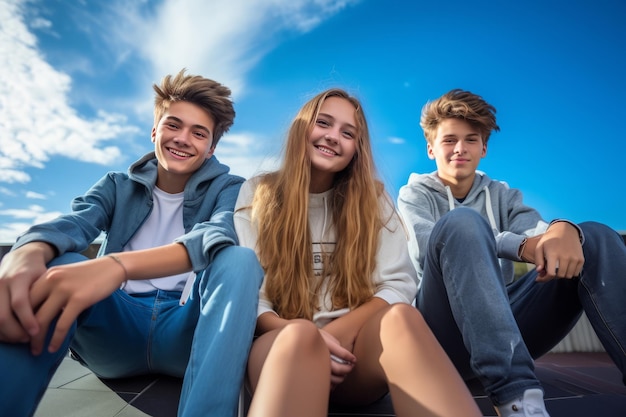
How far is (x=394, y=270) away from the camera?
1.27m

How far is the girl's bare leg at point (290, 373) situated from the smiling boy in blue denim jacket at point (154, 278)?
2.1 inches

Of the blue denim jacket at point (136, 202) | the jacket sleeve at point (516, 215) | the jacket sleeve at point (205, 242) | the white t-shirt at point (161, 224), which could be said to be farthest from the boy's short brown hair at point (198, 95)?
the jacket sleeve at point (516, 215)

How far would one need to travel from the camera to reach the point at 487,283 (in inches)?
38.9

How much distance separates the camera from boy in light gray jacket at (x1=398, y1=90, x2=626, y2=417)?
930mm

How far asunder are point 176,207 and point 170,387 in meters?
0.67

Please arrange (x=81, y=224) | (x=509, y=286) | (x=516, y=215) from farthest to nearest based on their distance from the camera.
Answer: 1. (x=516, y=215)
2. (x=509, y=286)
3. (x=81, y=224)

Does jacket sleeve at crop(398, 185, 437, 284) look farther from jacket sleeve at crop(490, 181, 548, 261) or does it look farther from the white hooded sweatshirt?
jacket sleeve at crop(490, 181, 548, 261)

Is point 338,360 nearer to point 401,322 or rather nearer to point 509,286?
point 401,322

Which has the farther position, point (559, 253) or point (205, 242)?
point (559, 253)

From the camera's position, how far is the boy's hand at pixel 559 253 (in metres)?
1.08

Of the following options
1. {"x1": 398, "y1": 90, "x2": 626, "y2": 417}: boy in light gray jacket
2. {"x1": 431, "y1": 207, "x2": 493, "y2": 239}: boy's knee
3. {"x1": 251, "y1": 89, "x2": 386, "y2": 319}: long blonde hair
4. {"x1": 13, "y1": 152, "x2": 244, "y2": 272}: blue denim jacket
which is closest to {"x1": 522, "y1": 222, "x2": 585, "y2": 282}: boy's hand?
{"x1": 398, "y1": 90, "x2": 626, "y2": 417}: boy in light gray jacket

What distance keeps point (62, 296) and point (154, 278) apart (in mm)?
205

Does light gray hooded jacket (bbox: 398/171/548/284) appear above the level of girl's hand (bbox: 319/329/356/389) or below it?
above

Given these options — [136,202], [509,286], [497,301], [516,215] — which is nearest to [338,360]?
[497,301]
